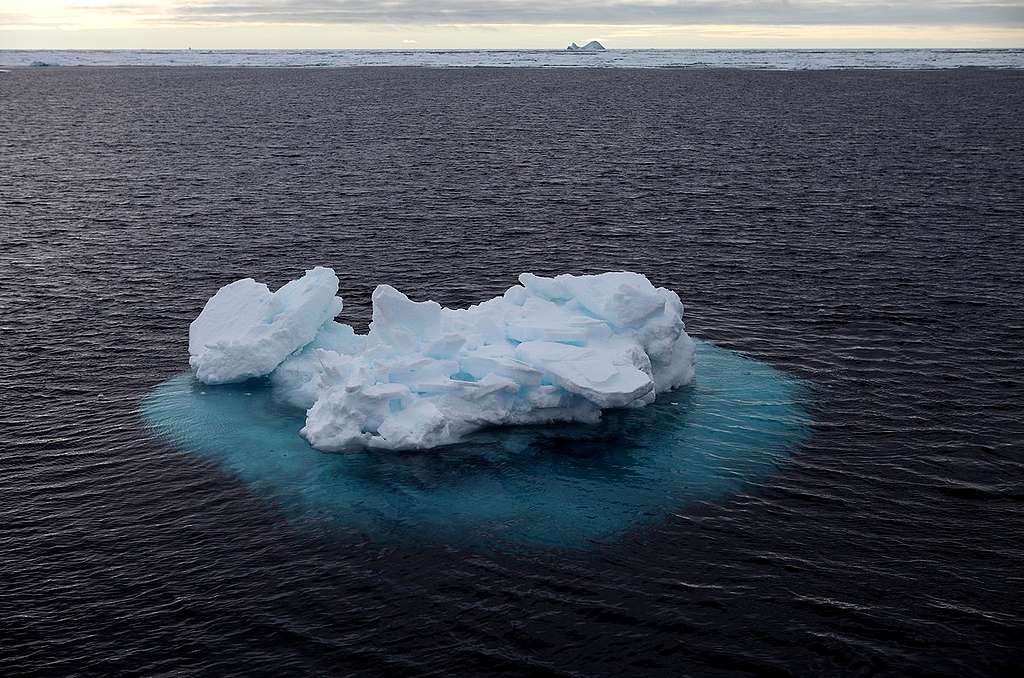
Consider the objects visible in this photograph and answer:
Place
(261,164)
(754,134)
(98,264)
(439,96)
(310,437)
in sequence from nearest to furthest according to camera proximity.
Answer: (310,437) < (98,264) < (261,164) < (754,134) < (439,96)

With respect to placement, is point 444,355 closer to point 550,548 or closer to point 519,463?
point 519,463

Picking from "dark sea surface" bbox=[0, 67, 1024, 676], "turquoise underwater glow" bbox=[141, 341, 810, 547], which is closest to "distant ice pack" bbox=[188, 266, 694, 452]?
"turquoise underwater glow" bbox=[141, 341, 810, 547]

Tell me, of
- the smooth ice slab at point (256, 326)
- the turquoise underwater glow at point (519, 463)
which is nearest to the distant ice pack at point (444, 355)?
the smooth ice slab at point (256, 326)

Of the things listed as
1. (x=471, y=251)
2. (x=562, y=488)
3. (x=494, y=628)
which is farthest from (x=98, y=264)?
(x=494, y=628)

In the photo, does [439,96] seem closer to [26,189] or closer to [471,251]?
[26,189]

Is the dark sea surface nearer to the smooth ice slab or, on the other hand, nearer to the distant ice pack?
the smooth ice slab

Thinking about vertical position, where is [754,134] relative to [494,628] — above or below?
above

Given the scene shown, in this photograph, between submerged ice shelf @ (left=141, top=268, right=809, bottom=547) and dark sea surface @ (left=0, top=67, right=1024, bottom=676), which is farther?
submerged ice shelf @ (left=141, top=268, right=809, bottom=547)
